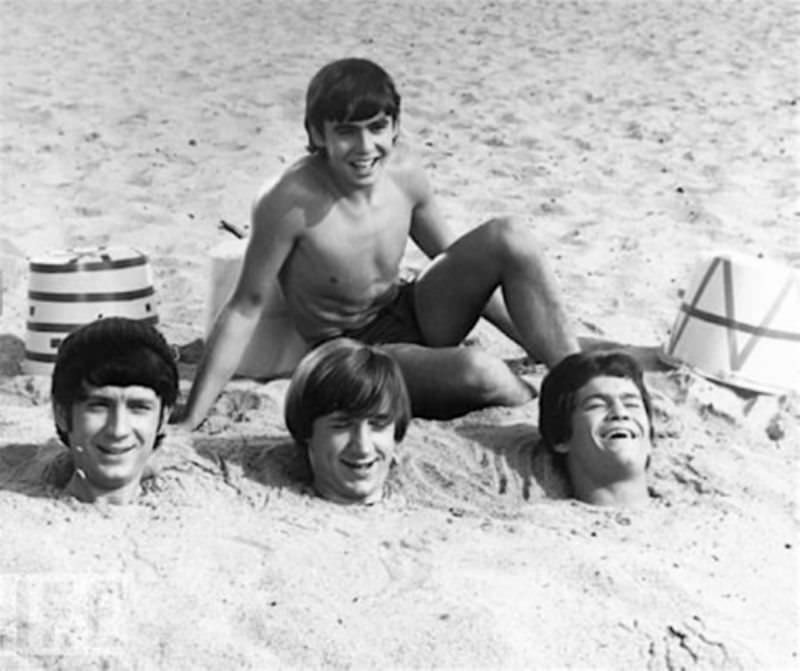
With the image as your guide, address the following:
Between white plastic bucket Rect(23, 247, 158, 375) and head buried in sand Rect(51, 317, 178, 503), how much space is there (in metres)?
1.04

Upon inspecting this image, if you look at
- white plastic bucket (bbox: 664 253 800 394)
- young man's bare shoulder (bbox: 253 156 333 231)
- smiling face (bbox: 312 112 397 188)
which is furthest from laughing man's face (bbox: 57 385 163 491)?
white plastic bucket (bbox: 664 253 800 394)

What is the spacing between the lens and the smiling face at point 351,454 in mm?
3311

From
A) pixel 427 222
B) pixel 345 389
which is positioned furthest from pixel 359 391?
pixel 427 222

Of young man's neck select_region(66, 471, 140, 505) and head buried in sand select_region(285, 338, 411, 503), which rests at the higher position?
head buried in sand select_region(285, 338, 411, 503)

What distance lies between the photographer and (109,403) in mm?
3230

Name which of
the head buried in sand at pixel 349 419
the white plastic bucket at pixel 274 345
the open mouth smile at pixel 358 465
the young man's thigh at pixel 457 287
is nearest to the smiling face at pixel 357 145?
the young man's thigh at pixel 457 287

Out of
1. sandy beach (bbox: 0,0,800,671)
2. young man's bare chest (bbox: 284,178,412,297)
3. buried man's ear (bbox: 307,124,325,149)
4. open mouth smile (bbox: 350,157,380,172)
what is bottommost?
sandy beach (bbox: 0,0,800,671)

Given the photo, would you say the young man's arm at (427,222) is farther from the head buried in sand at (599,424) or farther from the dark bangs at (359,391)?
the dark bangs at (359,391)

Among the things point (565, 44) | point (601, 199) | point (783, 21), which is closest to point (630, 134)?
point (601, 199)

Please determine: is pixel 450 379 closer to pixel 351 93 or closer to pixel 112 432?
pixel 351 93

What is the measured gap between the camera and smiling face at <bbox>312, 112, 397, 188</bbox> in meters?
3.71

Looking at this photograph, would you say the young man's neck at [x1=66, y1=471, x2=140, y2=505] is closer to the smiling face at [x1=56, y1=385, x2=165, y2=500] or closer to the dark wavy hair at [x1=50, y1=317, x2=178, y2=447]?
the smiling face at [x1=56, y1=385, x2=165, y2=500]

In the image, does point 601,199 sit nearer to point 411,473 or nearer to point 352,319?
point 352,319

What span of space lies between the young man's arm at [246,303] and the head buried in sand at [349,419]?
416 mm
